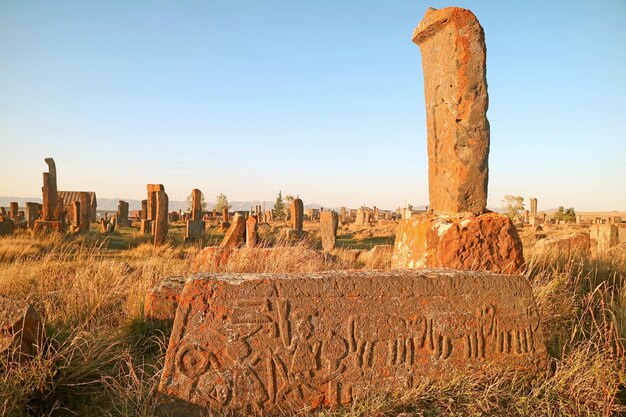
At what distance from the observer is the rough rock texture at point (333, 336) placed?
2.43 m

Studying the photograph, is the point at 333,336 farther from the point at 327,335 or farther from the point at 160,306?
the point at 160,306

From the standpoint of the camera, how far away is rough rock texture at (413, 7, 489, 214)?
15.1 feet

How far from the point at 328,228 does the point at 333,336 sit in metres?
12.7

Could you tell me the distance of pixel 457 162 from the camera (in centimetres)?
465

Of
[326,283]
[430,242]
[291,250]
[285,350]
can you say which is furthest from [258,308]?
[291,250]

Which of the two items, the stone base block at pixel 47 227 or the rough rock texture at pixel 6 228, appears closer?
the stone base block at pixel 47 227

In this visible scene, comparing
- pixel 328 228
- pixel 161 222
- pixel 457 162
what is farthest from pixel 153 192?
pixel 457 162

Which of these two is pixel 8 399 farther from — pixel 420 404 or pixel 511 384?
pixel 511 384

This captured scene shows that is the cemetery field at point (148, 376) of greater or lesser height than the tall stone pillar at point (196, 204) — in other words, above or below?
below

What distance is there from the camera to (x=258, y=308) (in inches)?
101

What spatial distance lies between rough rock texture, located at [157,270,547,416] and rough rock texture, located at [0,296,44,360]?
3.36 ft

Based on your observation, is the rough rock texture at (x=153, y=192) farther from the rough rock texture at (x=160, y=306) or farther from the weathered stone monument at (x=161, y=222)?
the rough rock texture at (x=160, y=306)

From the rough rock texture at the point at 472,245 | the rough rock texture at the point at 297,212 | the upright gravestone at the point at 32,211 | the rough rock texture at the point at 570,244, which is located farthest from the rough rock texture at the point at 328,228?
the upright gravestone at the point at 32,211

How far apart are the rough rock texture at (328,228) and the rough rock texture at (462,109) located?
34.1 feet
